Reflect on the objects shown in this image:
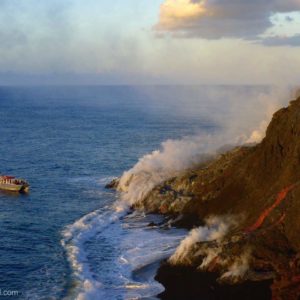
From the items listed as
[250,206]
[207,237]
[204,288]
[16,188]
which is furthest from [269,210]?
[16,188]

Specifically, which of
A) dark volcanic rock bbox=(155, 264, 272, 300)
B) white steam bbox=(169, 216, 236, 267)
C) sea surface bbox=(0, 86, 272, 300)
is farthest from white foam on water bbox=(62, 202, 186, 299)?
white steam bbox=(169, 216, 236, 267)

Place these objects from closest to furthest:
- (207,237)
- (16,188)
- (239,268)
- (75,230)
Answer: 1. (239,268)
2. (207,237)
3. (75,230)
4. (16,188)

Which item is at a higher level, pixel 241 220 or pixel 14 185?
pixel 241 220

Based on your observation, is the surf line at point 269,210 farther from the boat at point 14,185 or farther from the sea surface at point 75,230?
the boat at point 14,185

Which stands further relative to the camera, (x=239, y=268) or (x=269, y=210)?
(x=269, y=210)

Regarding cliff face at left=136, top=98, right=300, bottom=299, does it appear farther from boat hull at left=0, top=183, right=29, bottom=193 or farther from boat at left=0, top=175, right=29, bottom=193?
boat at left=0, top=175, right=29, bottom=193

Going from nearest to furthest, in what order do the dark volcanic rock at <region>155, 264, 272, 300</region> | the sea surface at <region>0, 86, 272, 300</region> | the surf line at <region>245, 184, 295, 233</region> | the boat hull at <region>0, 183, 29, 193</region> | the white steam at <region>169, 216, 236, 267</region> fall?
the dark volcanic rock at <region>155, 264, 272, 300</region> < the sea surface at <region>0, 86, 272, 300</region> < the white steam at <region>169, 216, 236, 267</region> < the surf line at <region>245, 184, 295, 233</region> < the boat hull at <region>0, 183, 29, 193</region>

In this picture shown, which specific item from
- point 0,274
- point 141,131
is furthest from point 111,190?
point 141,131

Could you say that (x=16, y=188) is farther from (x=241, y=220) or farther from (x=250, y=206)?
(x=241, y=220)
